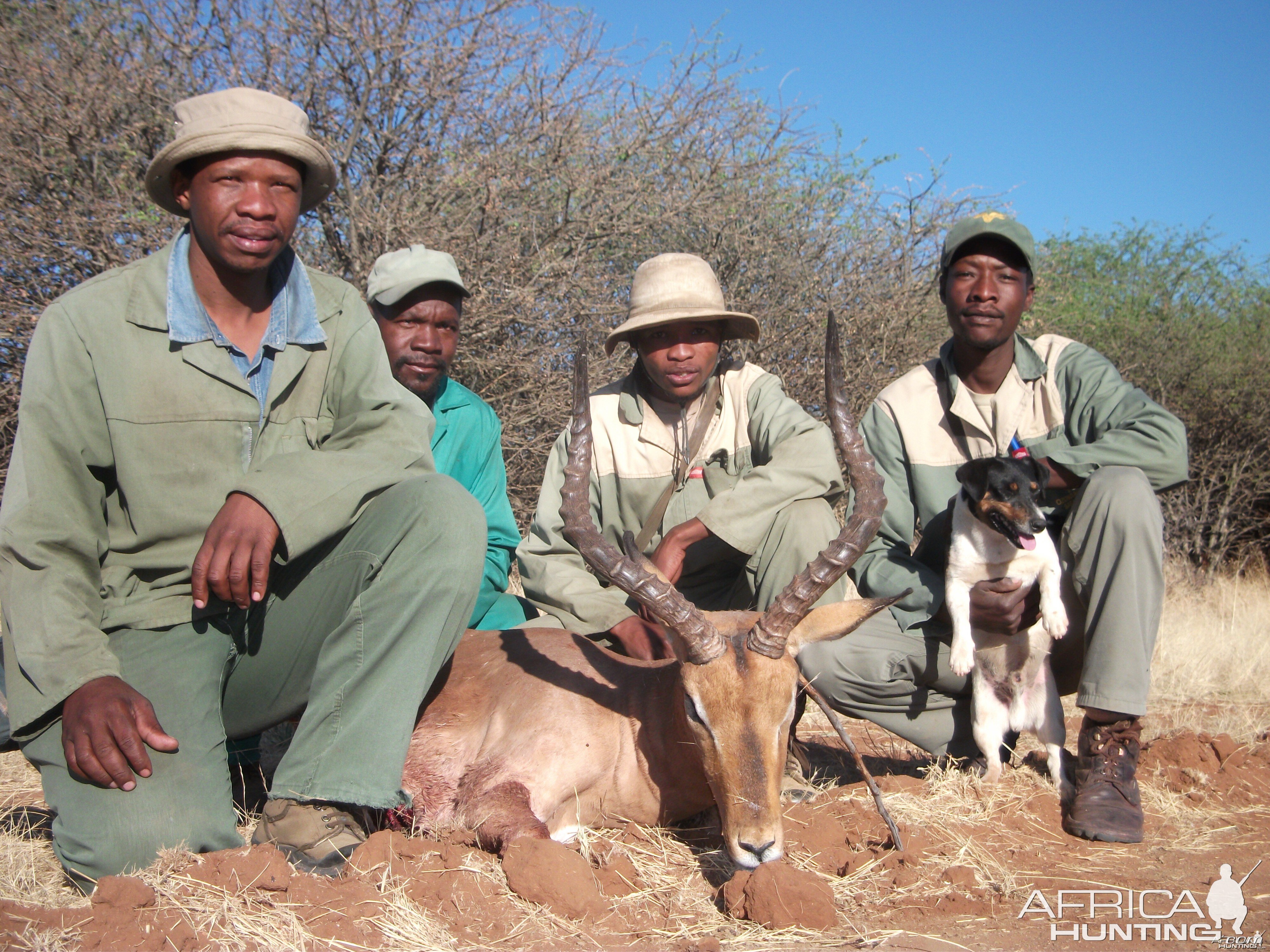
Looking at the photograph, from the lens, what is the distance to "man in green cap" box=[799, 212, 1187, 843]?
426 centimetres

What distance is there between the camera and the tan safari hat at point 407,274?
5.65 m

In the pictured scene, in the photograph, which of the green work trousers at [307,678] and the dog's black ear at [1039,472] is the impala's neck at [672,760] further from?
the dog's black ear at [1039,472]

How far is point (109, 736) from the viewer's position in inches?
132

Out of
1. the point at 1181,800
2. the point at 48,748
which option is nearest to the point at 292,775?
the point at 48,748

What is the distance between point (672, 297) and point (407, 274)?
5.19 ft

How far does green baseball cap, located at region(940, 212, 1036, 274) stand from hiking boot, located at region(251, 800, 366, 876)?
3.89 meters

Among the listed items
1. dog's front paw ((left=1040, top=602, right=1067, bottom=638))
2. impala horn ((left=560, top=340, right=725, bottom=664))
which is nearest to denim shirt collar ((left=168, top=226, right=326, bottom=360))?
impala horn ((left=560, top=340, right=725, bottom=664))

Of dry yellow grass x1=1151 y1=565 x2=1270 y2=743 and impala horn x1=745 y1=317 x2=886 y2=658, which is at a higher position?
impala horn x1=745 y1=317 x2=886 y2=658

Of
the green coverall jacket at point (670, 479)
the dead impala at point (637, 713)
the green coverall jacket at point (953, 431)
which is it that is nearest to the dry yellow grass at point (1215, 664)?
the green coverall jacket at point (953, 431)

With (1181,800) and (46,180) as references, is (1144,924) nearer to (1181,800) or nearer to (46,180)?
(1181,800)

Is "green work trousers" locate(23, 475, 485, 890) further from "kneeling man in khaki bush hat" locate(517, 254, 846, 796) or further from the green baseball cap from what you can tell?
the green baseball cap

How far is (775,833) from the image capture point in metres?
3.26

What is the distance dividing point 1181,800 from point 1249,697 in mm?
2864

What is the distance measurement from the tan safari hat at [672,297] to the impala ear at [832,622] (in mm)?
1789
